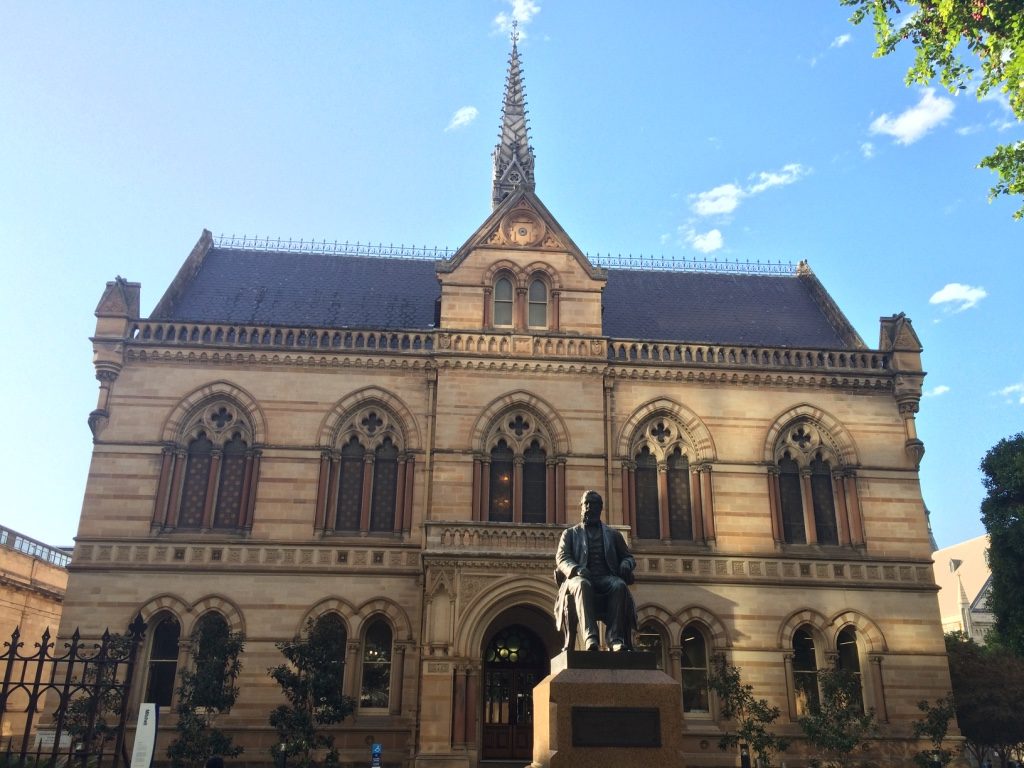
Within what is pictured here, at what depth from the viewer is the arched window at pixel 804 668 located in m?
24.5

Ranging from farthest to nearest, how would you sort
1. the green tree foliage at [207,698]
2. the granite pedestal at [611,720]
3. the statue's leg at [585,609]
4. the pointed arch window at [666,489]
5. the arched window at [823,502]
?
the arched window at [823,502], the pointed arch window at [666,489], the green tree foliage at [207,698], the statue's leg at [585,609], the granite pedestal at [611,720]

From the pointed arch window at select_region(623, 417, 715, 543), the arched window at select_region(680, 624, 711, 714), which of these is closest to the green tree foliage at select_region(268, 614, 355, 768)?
the arched window at select_region(680, 624, 711, 714)

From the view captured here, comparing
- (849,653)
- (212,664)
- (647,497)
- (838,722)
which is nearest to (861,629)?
(849,653)

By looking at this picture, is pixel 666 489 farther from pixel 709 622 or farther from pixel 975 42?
pixel 975 42

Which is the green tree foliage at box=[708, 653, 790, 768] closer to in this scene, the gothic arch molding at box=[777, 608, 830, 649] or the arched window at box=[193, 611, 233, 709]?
the gothic arch molding at box=[777, 608, 830, 649]

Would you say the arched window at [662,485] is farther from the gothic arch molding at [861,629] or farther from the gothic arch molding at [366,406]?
the gothic arch molding at [366,406]

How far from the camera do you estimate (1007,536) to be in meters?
27.8

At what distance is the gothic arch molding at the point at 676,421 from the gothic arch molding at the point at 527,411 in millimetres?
1764

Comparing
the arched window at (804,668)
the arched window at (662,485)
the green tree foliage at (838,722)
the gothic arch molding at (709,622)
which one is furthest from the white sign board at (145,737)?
the arched window at (804,668)

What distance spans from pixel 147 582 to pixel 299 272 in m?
12.7

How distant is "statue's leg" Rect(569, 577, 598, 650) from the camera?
448 inches

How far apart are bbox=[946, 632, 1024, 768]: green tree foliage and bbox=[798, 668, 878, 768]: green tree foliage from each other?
182 inches

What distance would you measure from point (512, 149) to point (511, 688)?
2570 cm

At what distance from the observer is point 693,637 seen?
986 inches
